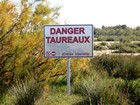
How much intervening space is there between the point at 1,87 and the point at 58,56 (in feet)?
6.19

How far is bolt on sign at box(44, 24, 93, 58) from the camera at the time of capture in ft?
40.0

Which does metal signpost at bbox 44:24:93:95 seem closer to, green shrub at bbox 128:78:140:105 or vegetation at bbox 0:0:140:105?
vegetation at bbox 0:0:140:105

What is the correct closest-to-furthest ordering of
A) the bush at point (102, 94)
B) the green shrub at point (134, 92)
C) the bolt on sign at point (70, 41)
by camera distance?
the bush at point (102, 94)
the green shrub at point (134, 92)
the bolt on sign at point (70, 41)

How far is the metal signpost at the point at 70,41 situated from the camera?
12.2 meters

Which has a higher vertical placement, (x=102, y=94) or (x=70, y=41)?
(x=70, y=41)

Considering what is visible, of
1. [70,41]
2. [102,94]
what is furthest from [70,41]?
[102,94]

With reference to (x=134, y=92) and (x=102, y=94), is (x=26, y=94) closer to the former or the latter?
(x=102, y=94)

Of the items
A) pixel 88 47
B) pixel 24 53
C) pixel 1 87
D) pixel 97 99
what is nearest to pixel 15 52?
pixel 24 53

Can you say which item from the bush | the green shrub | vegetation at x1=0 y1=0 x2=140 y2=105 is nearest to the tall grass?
vegetation at x1=0 y1=0 x2=140 y2=105

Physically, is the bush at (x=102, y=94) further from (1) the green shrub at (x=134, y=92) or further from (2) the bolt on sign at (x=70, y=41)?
(2) the bolt on sign at (x=70, y=41)

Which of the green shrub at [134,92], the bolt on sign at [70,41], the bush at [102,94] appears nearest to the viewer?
the bush at [102,94]

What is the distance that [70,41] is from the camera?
40.2ft

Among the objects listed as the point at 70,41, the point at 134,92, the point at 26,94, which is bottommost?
the point at 134,92

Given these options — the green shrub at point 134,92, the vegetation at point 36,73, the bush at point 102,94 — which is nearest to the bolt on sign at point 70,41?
the vegetation at point 36,73
